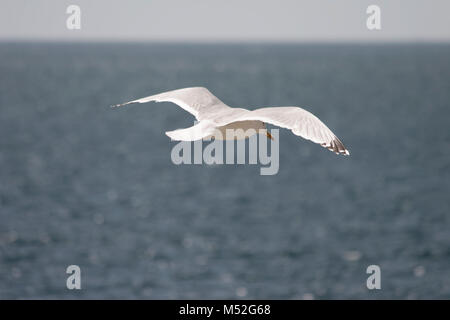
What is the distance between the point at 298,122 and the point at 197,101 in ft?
4.68

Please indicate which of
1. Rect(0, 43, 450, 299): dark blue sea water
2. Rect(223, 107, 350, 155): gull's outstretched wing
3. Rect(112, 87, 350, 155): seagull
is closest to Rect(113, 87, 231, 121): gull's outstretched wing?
Rect(112, 87, 350, 155): seagull

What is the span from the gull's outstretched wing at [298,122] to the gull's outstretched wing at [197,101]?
1.70 ft

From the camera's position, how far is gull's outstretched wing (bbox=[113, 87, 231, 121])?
792cm

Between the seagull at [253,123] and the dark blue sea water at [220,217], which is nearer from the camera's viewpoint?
the seagull at [253,123]

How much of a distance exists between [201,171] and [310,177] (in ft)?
39.3

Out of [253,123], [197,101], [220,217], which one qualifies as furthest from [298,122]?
[220,217]

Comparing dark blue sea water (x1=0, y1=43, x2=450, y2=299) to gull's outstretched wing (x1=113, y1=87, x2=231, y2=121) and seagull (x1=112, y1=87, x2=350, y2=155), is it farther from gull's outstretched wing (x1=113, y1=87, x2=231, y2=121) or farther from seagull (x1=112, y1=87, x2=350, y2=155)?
seagull (x1=112, y1=87, x2=350, y2=155)

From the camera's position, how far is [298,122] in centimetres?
749

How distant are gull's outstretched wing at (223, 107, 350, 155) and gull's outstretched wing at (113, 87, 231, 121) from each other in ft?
1.70

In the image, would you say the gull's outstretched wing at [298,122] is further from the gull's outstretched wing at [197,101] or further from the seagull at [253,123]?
the gull's outstretched wing at [197,101]

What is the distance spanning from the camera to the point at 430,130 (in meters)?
99.6

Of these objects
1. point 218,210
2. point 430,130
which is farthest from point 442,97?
point 218,210

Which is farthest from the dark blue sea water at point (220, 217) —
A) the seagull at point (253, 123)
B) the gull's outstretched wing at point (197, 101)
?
the seagull at point (253, 123)

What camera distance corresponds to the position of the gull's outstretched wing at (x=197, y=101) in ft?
26.0
